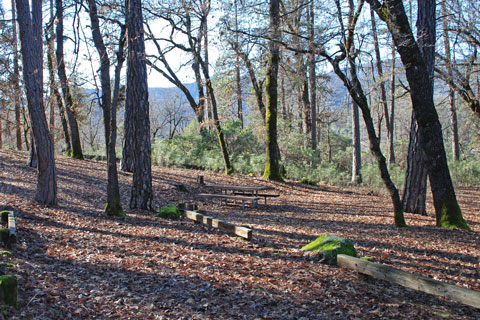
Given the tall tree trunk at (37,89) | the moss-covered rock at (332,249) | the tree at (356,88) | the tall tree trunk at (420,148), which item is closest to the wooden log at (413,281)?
the moss-covered rock at (332,249)

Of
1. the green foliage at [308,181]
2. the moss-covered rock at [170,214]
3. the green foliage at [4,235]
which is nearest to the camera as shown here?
the green foliage at [4,235]

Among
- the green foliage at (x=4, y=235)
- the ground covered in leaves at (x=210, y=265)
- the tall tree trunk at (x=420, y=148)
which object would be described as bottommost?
the ground covered in leaves at (x=210, y=265)

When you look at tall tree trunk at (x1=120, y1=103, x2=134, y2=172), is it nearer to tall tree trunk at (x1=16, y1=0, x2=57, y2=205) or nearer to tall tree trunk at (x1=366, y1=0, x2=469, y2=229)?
tall tree trunk at (x1=16, y1=0, x2=57, y2=205)

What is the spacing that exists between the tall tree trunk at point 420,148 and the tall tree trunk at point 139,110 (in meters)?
6.63

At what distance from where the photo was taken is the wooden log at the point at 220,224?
24.1 ft

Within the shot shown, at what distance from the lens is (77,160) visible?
669 inches

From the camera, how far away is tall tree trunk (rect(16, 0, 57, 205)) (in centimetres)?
850

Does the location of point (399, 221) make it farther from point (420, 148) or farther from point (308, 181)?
point (308, 181)

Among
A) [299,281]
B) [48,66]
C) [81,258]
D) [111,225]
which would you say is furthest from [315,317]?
[48,66]

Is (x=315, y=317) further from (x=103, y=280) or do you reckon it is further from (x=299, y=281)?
(x=103, y=280)

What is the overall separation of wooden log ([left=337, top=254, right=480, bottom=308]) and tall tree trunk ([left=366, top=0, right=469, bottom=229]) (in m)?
4.16

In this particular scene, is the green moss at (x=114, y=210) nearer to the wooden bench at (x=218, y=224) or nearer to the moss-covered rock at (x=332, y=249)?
the wooden bench at (x=218, y=224)

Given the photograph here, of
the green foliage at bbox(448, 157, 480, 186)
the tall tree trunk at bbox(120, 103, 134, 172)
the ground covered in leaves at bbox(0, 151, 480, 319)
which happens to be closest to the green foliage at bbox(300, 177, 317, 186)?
the ground covered in leaves at bbox(0, 151, 480, 319)

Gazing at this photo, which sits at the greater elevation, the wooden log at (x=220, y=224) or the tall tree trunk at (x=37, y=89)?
the tall tree trunk at (x=37, y=89)
